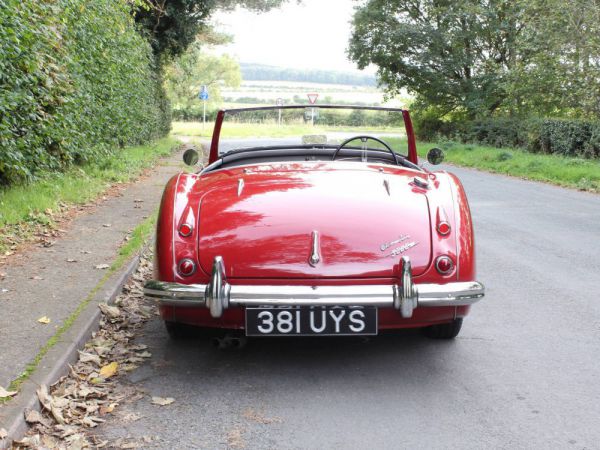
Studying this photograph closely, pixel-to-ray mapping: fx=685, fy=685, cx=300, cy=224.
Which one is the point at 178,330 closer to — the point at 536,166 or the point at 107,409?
the point at 107,409

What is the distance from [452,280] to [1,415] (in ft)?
7.35

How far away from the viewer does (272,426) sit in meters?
3.04

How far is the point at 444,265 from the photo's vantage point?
3.59 meters

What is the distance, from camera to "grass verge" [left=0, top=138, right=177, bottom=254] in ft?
22.2

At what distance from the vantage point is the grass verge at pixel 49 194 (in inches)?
267

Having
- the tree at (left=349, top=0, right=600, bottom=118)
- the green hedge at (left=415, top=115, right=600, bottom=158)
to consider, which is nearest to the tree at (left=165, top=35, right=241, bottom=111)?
the tree at (left=349, top=0, right=600, bottom=118)

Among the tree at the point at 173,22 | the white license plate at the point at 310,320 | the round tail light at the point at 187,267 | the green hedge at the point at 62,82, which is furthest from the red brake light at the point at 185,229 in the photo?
the tree at the point at 173,22

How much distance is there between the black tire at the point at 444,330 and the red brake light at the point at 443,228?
2.15 feet

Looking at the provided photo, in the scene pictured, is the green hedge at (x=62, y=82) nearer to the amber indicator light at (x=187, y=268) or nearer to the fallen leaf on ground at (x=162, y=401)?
the amber indicator light at (x=187, y=268)

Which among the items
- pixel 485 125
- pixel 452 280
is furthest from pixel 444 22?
pixel 452 280

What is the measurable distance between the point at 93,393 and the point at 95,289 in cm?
167

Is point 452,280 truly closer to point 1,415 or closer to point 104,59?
point 1,415

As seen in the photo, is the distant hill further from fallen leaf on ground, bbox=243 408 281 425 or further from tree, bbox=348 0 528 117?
fallen leaf on ground, bbox=243 408 281 425

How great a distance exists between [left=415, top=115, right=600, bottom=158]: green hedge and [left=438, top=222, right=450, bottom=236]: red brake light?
51.9ft
